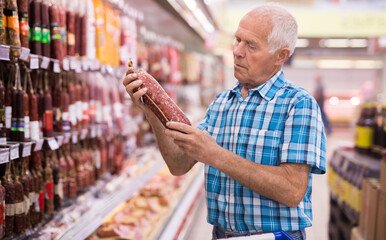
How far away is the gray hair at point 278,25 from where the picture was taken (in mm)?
1461

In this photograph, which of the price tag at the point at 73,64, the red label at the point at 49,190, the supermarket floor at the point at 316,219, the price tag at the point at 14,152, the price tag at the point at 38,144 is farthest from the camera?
the supermarket floor at the point at 316,219

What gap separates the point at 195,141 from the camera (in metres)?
1.33

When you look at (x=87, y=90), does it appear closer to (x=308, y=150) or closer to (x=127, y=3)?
(x=127, y=3)

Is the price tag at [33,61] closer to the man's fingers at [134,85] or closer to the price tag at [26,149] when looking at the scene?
the price tag at [26,149]

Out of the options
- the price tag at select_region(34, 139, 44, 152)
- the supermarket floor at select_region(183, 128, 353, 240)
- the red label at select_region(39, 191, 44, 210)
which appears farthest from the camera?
the supermarket floor at select_region(183, 128, 353, 240)

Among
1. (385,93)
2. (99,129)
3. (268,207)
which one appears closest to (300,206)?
(268,207)

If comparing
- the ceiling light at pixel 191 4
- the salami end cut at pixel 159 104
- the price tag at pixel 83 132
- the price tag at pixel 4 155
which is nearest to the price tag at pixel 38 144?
the price tag at pixel 4 155

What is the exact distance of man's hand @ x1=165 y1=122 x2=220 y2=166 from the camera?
1327 mm

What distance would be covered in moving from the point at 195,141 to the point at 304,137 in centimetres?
44

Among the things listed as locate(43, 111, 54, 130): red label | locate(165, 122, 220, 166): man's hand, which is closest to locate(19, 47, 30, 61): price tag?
locate(43, 111, 54, 130): red label

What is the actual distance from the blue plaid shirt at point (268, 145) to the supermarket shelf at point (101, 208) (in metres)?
0.86

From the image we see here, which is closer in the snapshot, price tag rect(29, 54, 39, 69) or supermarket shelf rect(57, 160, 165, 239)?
price tag rect(29, 54, 39, 69)

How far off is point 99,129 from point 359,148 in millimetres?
2576

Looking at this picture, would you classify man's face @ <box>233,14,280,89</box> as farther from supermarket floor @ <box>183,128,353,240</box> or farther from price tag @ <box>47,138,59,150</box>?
supermarket floor @ <box>183,128,353,240</box>
